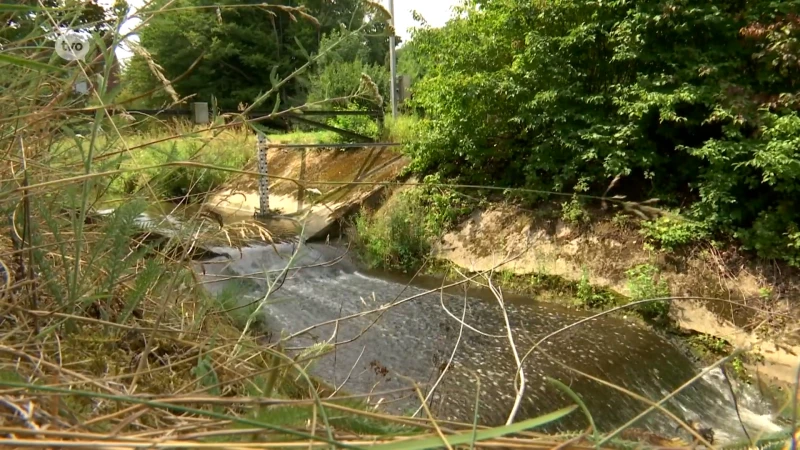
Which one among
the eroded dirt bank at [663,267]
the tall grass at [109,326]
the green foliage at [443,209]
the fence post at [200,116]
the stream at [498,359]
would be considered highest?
the fence post at [200,116]

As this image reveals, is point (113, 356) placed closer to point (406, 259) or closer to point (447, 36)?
point (406, 259)

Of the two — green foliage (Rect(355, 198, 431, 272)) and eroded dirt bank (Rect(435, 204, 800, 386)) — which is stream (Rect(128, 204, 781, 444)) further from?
green foliage (Rect(355, 198, 431, 272))

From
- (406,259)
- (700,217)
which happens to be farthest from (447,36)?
(700,217)

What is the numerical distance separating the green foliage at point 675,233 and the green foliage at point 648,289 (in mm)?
364

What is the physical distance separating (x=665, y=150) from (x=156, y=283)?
22.8ft

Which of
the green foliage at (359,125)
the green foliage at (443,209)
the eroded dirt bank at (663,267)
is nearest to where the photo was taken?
the eroded dirt bank at (663,267)

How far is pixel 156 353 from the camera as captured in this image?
1738 millimetres

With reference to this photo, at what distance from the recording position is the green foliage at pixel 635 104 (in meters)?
5.92

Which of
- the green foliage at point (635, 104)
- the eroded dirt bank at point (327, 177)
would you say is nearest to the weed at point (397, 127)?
the eroded dirt bank at point (327, 177)

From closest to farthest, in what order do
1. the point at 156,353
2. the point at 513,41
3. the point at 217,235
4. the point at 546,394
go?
the point at 156,353 < the point at 217,235 < the point at 546,394 < the point at 513,41

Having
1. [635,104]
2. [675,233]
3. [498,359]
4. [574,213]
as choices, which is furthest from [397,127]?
[498,359]

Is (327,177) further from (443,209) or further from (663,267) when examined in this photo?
(663,267)

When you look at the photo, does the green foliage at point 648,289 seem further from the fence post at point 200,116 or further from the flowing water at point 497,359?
the fence post at point 200,116

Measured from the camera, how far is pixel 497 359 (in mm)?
4906
